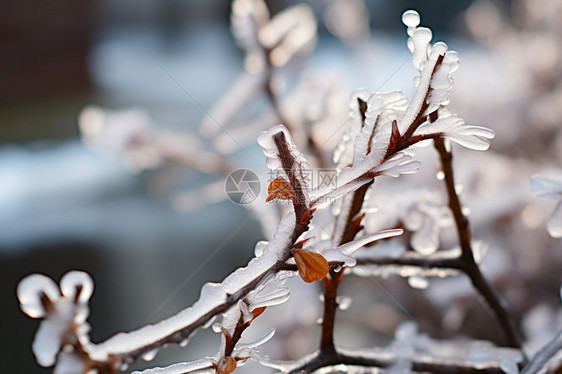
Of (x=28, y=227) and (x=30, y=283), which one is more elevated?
(x=28, y=227)

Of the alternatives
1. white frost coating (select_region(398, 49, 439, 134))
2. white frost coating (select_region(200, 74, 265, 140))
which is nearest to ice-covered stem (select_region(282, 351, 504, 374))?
white frost coating (select_region(398, 49, 439, 134))

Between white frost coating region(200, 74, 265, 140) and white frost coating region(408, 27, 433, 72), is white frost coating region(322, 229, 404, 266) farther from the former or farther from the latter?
white frost coating region(200, 74, 265, 140)

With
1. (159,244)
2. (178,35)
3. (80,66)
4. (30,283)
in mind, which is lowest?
(30,283)

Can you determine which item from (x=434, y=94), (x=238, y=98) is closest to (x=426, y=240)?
(x=434, y=94)

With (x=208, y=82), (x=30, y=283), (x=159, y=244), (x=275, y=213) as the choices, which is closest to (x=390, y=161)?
(x=30, y=283)

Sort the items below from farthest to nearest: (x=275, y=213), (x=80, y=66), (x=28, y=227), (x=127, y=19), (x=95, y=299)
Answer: (x=127, y=19) → (x=80, y=66) → (x=28, y=227) → (x=95, y=299) → (x=275, y=213)

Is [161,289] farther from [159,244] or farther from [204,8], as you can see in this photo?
[204,8]

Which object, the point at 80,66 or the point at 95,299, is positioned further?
the point at 80,66

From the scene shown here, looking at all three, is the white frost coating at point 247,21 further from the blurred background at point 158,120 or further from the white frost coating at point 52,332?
the white frost coating at point 52,332
